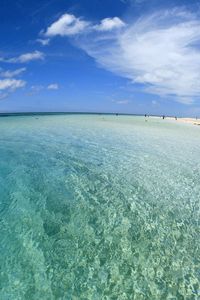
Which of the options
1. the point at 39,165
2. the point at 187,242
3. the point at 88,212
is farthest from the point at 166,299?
the point at 39,165

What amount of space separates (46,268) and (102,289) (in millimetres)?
1579

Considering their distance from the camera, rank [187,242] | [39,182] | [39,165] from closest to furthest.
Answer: [187,242] < [39,182] < [39,165]

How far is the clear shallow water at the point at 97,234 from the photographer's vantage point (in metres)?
6.32

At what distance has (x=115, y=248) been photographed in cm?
792

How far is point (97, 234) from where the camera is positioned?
8.64 metres

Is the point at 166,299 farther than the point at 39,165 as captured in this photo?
No

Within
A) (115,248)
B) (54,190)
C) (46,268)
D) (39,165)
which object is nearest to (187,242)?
(115,248)

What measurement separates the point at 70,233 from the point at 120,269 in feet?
7.51

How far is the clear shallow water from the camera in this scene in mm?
6324

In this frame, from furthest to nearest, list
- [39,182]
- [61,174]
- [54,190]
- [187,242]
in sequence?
[61,174] < [39,182] < [54,190] < [187,242]

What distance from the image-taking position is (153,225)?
373 inches

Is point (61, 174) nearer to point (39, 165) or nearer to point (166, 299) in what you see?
point (39, 165)

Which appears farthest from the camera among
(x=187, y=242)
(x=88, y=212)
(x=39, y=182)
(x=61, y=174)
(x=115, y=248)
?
(x=61, y=174)

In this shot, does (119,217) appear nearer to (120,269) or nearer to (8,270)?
(120,269)
